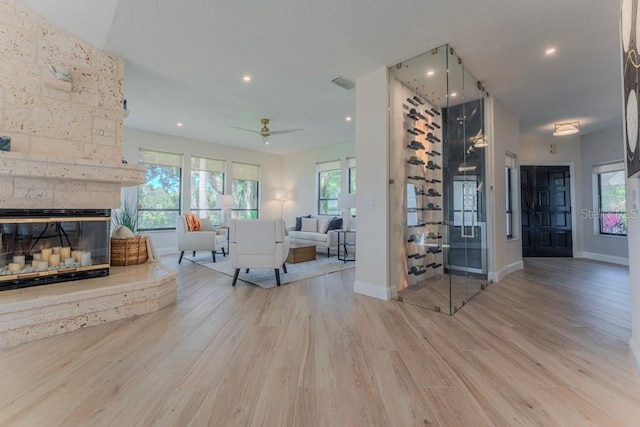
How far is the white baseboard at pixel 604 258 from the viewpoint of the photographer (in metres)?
5.13

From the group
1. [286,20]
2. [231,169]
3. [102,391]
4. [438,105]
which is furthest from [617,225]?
[231,169]

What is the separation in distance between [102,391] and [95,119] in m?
2.73

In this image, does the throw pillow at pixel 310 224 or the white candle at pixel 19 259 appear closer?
the white candle at pixel 19 259

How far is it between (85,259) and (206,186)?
4.47 meters

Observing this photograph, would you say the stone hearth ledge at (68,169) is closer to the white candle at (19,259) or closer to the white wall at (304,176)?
the white candle at (19,259)

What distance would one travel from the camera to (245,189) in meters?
7.78

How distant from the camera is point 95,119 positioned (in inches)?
115

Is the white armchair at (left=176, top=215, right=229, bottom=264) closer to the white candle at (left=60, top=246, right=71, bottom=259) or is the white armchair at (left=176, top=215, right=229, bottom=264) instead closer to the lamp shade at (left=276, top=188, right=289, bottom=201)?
the white candle at (left=60, top=246, right=71, bottom=259)

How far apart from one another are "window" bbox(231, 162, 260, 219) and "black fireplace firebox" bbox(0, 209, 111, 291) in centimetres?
470

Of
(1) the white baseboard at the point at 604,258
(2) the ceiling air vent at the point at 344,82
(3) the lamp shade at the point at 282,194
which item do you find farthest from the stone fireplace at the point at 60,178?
(1) the white baseboard at the point at 604,258

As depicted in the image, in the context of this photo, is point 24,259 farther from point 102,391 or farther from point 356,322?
point 356,322

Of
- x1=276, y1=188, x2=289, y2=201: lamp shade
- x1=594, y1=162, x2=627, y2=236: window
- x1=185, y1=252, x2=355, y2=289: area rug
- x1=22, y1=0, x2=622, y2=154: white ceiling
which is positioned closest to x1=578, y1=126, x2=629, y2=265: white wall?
x1=594, y1=162, x2=627, y2=236: window

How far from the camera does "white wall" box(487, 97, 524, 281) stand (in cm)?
391

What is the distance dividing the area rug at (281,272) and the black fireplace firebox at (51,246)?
5.63 ft
